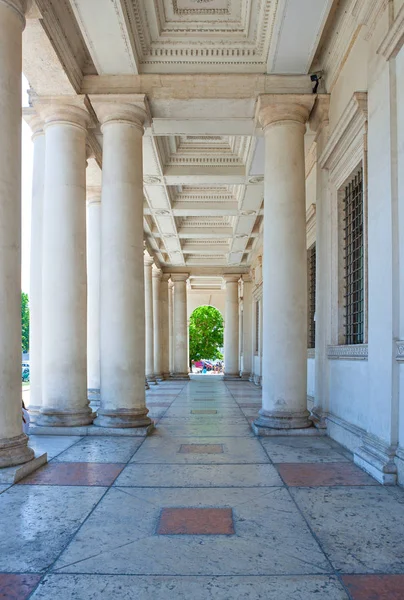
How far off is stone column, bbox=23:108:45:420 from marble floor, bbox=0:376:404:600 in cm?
308

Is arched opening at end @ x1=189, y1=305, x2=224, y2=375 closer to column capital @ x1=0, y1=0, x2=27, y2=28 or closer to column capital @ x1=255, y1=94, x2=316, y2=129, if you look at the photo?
column capital @ x1=255, y1=94, x2=316, y2=129

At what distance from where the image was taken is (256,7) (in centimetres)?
933

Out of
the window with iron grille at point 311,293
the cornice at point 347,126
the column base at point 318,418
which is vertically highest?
the cornice at point 347,126

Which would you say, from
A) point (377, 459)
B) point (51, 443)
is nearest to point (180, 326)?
point (51, 443)

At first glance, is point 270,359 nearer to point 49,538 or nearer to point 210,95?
point 210,95

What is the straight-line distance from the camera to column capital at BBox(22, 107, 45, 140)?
1122cm

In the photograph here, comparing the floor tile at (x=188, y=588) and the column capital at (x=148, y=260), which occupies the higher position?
the column capital at (x=148, y=260)

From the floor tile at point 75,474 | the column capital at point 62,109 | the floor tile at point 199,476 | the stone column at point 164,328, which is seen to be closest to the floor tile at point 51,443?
the floor tile at point 75,474

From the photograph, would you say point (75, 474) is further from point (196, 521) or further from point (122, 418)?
point (122, 418)

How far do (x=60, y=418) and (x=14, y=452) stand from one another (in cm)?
356

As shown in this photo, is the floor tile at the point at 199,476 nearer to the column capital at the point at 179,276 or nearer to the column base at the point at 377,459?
the column base at the point at 377,459

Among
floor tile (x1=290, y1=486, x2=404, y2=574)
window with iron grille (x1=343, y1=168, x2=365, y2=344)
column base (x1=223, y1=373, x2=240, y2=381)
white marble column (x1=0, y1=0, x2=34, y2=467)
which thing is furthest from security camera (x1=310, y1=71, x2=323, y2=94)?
column base (x1=223, y1=373, x2=240, y2=381)

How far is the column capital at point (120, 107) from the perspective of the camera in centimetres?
1048

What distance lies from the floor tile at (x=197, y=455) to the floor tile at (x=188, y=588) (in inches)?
151
